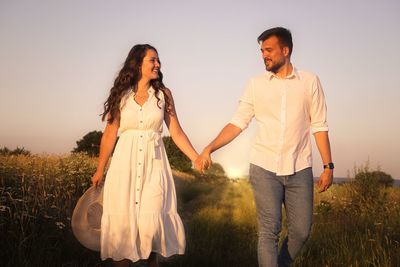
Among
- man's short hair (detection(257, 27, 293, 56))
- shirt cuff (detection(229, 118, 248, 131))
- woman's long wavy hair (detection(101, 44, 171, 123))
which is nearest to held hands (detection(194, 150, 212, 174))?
shirt cuff (detection(229, 118, 248, 131))

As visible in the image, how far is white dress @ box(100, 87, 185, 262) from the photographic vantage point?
193 inches

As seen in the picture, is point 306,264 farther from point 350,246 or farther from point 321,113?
point 321,113

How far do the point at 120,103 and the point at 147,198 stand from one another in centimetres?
111

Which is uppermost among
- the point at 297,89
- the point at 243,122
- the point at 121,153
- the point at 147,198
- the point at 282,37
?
the point at 282,37

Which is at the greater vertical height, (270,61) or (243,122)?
(270,61)

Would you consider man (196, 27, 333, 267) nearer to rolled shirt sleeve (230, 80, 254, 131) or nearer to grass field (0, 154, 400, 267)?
rolled shirt sleeve (230, 80, 254, 131)

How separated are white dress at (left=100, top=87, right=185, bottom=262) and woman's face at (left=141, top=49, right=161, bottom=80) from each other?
309 millimetres

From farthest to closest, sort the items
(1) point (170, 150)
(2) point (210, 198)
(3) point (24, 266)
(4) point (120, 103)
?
1. (1) point (170, 150)
2. (2) point (210, 198)
3. (4) point (120, 103)
4. (3) point (24, 266)

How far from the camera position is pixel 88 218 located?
5383 millimetres

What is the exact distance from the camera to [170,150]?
113 ft

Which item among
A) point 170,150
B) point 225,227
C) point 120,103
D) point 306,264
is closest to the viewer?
point 120,103

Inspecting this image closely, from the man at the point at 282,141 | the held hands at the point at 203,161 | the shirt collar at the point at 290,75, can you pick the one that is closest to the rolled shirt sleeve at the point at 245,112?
the man at the point at 282,141

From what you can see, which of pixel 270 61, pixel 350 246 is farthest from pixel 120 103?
pixel 350 246

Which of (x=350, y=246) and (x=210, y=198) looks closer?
(x=350, y=246)
